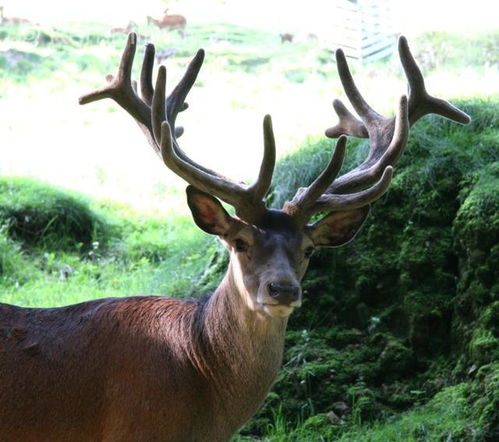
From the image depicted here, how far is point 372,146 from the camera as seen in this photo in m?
6.66

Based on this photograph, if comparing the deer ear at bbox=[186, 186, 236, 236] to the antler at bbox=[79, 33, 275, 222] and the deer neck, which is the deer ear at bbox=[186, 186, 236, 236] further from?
the deer neck

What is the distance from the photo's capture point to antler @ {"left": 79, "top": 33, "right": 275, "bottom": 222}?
5.82 metres

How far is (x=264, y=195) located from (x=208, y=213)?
34cm

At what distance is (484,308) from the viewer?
7.68 m

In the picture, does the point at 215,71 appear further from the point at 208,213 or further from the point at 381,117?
the point at 208,213

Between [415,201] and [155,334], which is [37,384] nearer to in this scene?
[155,334]

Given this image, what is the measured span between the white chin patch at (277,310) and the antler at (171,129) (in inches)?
22.6

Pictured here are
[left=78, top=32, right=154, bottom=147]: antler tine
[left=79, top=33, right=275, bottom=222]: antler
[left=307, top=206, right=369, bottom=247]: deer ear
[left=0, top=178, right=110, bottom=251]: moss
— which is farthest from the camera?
[left=0, top=178, right=110, bottom=251]: moss

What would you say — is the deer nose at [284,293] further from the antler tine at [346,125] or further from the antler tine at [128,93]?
the antler tine at [346,125]

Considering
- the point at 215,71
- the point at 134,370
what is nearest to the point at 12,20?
the point at 215,71

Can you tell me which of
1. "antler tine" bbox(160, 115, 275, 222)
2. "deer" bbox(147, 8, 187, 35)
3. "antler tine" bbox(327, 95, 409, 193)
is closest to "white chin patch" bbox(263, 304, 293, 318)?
"antler tine" bbox(160, 115, 275, 222)

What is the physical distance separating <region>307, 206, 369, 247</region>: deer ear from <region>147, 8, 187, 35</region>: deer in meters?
12.9

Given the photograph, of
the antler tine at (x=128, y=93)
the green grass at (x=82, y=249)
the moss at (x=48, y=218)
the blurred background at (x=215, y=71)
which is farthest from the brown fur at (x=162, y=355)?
the moss at (x=48, y=218)

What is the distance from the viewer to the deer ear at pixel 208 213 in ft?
19.7
